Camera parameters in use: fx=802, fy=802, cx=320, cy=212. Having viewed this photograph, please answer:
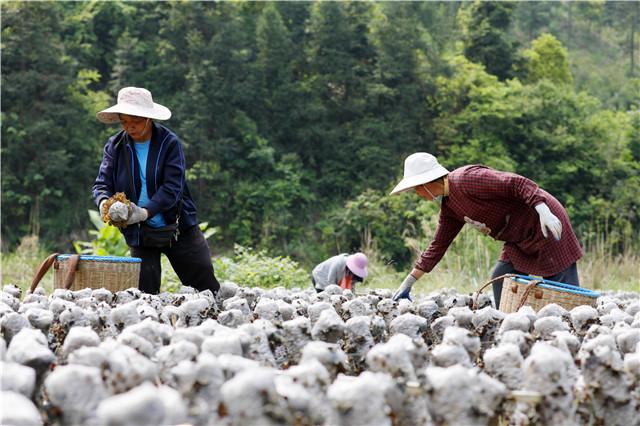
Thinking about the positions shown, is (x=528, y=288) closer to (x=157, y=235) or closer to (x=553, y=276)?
(x=553, y=276)

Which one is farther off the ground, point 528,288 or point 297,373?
point 297,373

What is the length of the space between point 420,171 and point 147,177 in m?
1.42

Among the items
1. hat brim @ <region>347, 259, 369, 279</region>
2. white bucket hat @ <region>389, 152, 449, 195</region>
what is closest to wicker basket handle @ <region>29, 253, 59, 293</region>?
white bucket hat @ <region>389, 152, 449, 195</region>

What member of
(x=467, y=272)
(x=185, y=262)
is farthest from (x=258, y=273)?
(x=185, y=262)

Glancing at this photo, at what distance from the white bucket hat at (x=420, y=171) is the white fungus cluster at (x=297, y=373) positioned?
114cm

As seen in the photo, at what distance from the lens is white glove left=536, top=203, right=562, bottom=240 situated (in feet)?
12.6

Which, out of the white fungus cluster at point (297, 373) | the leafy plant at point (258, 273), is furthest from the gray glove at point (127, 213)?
the leafy plant at point (258, 273)

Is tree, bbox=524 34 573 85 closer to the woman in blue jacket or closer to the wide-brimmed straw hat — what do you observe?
the wide-brimmed straw hat

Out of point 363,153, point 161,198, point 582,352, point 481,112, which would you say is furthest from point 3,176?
point 582,352

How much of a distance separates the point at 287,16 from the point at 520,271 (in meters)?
20.1

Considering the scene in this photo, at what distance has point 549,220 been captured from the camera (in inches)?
151

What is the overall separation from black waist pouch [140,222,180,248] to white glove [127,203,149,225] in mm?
191

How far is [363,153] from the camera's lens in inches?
790

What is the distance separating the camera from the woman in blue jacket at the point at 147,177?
13.5 ft
